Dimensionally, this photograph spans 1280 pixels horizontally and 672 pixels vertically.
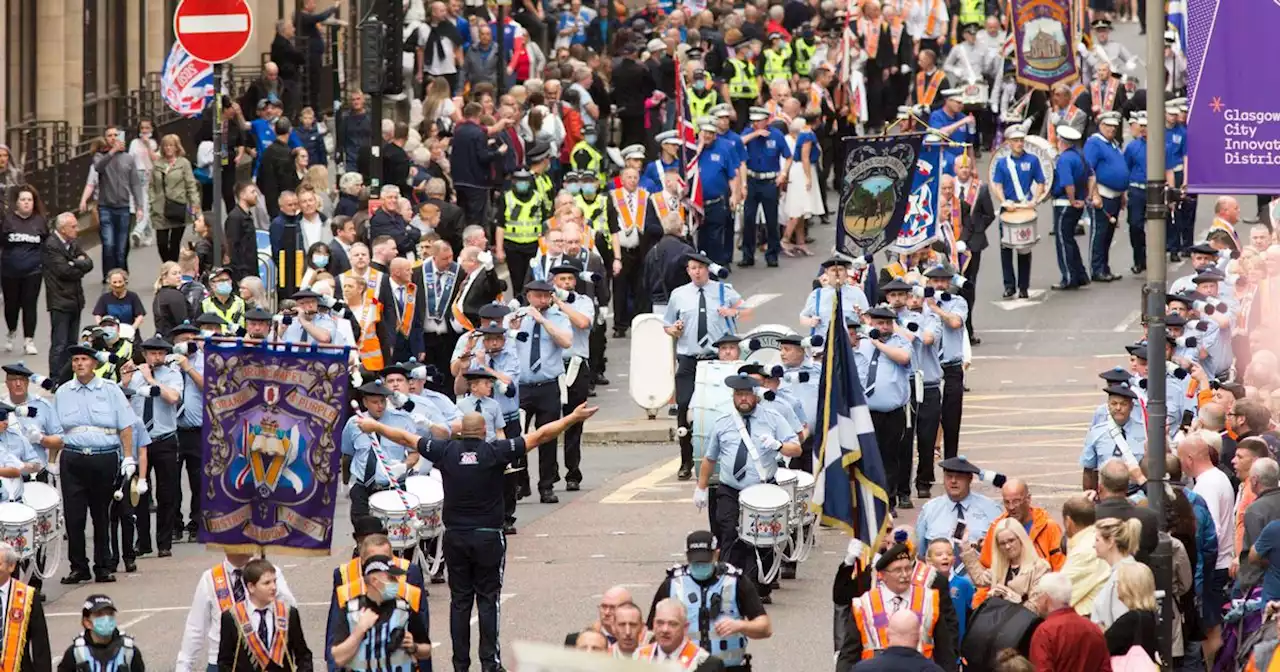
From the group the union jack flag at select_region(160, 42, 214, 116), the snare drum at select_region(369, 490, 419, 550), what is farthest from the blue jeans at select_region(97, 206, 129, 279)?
the snare drum at select_region(369, 490, 419, 550)

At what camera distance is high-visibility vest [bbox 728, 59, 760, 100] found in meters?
41.8

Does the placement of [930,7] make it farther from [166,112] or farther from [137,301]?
[137,301]

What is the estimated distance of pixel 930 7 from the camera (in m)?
46.9

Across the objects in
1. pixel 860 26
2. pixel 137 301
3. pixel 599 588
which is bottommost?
pixel 599 588

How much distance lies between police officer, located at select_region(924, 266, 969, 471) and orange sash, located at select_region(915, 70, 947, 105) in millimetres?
16790

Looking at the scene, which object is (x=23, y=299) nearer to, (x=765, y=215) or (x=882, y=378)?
(x=765, y=215)

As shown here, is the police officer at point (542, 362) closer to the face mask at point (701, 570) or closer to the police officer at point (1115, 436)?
the police officer at point (1115, 436)

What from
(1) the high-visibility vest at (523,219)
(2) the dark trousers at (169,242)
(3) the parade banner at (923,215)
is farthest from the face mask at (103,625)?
(2) the dark trousers at (169,242)

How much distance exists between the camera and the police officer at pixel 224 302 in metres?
Answer: 25.5

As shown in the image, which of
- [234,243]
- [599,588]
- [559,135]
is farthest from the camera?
[559,135]

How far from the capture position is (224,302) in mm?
25672

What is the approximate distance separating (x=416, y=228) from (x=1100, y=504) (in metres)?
14.3

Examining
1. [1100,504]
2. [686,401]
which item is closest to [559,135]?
[686,401]

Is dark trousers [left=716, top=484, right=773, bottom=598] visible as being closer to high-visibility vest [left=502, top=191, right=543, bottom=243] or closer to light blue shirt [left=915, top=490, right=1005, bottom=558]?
light blue shirt [left=915, top=490, right=1005, bottom=558]
